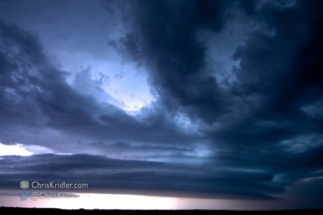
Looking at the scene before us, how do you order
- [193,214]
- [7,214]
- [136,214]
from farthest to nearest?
[193,214] → [136,214] → [7,214]

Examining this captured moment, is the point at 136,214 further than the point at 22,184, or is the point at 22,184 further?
the point at 136,214

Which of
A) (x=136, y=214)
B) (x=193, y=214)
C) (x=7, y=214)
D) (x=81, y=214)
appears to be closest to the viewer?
(x=7, y=214)

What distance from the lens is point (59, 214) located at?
5928 centimetres

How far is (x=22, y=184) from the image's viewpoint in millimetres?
62531

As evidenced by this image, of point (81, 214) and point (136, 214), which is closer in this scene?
point (81, 214)

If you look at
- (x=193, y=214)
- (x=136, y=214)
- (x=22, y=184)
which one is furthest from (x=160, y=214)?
(x=22, y=184)

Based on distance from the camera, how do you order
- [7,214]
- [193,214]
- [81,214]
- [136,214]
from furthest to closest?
[193,214] < [136,214] < [81,214] < [7,214]

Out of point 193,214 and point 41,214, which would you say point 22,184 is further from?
point 193,214

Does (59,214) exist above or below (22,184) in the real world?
below

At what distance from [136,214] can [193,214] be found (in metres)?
21.7

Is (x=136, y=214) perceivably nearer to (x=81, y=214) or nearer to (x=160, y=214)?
(x=160, y=214)

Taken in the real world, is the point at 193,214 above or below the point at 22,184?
below

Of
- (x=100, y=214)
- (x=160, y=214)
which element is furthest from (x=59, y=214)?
(x=160, y=214)

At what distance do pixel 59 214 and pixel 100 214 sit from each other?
396 inches
